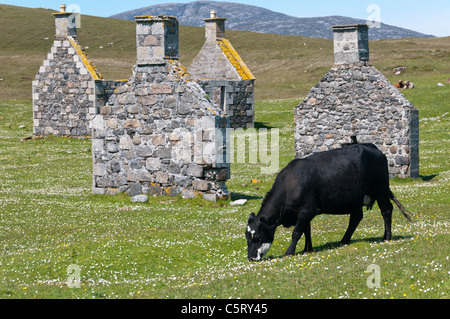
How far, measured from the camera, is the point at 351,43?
31.2 m

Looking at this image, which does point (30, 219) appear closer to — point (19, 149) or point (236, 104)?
point (19, 149)

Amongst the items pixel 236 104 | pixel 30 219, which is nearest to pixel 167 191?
pixel 30 219

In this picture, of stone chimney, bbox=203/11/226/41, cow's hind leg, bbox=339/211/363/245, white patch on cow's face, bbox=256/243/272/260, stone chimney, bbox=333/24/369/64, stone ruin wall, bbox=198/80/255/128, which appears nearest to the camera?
white patch on cow's face, bbox=256/243/272/260

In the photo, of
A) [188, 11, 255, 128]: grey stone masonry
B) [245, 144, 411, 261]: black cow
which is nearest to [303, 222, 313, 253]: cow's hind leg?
[245, 144, 411, 261]: black cow

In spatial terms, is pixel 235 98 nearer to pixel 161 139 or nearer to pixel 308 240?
pixel 161 139

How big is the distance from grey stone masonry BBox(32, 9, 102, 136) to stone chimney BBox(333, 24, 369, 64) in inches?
772

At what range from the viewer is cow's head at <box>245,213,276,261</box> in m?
14.6

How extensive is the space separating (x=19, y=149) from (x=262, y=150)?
15.1 m

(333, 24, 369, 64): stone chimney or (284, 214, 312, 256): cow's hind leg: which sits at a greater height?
(333, 24, 369, 64): stone chimney

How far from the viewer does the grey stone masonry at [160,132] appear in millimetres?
24734

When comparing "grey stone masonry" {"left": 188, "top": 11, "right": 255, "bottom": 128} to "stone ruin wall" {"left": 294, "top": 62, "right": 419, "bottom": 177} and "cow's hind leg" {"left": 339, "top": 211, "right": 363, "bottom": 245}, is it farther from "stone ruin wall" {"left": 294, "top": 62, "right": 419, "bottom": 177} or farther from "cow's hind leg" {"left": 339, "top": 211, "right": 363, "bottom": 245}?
"cow's hind leg" {"left": 339, "top": 211, "right": 363, "bottom": 245}

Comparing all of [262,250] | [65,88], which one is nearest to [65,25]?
[65,88]

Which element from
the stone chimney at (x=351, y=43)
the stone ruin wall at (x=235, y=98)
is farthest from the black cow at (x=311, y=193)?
the stone ruin wall at (x=235, y=98)

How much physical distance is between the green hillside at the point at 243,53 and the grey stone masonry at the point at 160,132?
45.6 meters
